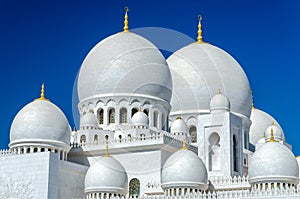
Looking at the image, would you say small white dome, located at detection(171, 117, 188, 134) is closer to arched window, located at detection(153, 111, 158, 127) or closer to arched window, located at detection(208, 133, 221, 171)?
arched window, located at detection(153, 111, 158, 127)

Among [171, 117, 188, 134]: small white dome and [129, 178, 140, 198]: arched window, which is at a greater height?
[171, 117, 188, 134]: small white dome

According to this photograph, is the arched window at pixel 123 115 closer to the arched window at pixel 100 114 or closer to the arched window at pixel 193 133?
the arched window at pixel 100 114

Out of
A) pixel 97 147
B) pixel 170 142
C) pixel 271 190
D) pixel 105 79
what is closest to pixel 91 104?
pixel 105 79

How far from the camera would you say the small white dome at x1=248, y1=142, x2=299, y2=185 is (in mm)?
26953

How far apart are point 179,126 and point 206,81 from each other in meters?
4.50

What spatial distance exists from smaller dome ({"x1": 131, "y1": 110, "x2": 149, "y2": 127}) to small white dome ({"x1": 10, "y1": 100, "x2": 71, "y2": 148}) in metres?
3.84

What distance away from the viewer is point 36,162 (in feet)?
97.3

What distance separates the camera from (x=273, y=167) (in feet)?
88.9

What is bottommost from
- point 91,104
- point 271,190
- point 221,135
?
point 271,190

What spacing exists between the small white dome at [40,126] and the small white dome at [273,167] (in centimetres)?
1006

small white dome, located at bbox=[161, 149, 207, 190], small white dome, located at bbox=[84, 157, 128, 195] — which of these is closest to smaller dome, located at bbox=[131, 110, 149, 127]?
small white dome, located at bbox=[84, 157, 128, 195]

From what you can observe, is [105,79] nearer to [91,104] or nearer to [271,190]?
[91,104]

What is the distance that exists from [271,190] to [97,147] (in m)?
11.0

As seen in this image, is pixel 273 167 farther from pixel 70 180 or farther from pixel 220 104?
pixel 70 180
